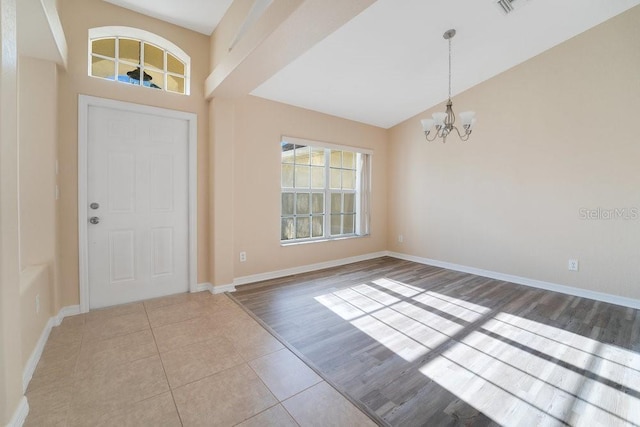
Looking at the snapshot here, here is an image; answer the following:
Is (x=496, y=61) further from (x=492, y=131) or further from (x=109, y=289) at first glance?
(x=109, y=289)

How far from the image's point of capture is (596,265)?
3.22 m

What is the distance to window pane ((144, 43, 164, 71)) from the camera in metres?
2.97

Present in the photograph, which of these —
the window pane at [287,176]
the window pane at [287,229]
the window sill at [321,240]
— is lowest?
the window sill at [321,240]

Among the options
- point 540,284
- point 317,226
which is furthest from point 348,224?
point 540,284

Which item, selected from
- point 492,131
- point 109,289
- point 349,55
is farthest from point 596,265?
point 109,289

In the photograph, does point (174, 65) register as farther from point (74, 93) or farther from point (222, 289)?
point (222, 289)

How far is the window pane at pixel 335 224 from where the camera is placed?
15.6 feet

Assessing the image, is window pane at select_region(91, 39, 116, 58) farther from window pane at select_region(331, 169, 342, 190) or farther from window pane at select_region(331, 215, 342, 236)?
window pane at select_region(331, 215, 342, 236)

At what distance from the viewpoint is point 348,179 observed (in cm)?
498

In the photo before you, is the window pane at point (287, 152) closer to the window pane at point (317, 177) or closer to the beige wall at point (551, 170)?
the window pane at point (317, 177)

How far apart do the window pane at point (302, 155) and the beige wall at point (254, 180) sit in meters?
0.18

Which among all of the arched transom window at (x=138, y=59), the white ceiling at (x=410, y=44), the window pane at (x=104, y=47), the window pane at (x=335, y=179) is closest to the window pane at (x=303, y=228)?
the window pane at (x=335, y=179)

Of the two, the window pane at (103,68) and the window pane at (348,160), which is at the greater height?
the window pane at (103,68)

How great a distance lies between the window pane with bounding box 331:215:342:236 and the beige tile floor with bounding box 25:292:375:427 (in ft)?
8.22
